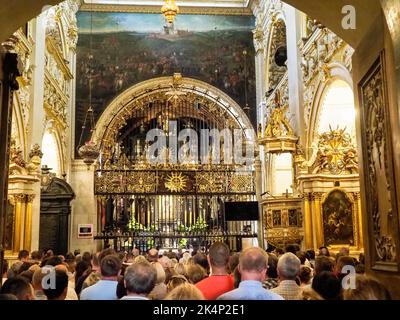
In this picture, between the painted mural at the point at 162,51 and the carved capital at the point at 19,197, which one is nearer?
Result: the carved capital at the point at 19,197

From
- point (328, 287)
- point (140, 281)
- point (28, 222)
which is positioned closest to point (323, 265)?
point (328, 287)

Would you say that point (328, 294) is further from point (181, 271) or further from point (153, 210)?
Answer: point (153, 210)

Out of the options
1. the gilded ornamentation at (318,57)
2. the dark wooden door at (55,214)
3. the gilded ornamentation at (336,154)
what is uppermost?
the gilded ornamentation at (318,57)

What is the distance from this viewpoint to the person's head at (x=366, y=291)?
11.9 feet

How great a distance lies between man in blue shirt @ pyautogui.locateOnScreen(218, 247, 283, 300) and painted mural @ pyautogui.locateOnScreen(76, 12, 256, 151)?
19.1 m

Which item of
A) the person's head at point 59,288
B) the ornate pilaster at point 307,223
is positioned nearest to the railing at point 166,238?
the ornate pilaster at point 307,223

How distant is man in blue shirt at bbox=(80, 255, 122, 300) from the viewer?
481 centimetres

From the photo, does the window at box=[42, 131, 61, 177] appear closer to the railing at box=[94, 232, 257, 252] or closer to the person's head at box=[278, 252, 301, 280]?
the railing at box=[94, 232, 257, 252]

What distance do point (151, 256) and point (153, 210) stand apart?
12.3 meters

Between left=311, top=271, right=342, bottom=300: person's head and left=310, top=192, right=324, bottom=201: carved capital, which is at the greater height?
left=310, top=192, right=324, bottom=201: carved capital

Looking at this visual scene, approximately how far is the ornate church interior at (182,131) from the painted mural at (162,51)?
0.16 feet

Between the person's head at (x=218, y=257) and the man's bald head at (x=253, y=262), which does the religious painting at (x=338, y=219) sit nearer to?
the person's head at (x=218, y=257)

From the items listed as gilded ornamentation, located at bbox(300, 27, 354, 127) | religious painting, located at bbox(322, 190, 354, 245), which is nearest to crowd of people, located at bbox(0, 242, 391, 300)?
gilded ornamentation, located at bbox(300, 27, 354, 127)

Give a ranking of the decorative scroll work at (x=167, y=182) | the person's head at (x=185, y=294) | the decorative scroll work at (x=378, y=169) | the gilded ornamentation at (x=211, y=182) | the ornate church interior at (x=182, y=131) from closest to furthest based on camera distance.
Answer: the person's head at (x=185, y=294) → the decorative scroll work at (x=378, y=169) → the ornate church interior at (x=182, y=131) → the decorative scroll work at (x=167, y=182) → the gilded ornamentation at (x=211, y=182)
